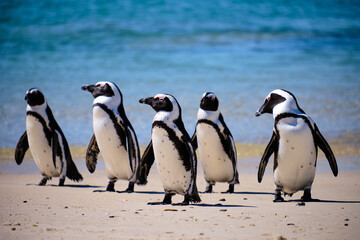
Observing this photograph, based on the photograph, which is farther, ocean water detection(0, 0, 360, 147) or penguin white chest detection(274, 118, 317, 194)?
ocean water detection(0, 0, 360, 147)

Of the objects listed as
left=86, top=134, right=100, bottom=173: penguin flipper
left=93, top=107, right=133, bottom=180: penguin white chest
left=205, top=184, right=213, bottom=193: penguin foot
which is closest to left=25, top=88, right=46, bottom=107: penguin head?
left=86, top=134, right=100, bottom=173: penguin flipper

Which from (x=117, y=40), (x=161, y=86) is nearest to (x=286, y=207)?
(x=161, y=86)

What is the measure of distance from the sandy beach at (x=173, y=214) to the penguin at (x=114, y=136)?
22 centimetres

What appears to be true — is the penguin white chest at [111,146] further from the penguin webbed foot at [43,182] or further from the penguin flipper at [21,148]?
the penguin flipper at [21,148]

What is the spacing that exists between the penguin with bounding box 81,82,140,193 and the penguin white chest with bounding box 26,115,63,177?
2.16 ft

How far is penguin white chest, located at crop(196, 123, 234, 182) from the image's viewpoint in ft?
21.3

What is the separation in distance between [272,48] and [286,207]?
21.0 m

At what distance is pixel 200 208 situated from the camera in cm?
526

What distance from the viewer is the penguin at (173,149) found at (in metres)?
5.49

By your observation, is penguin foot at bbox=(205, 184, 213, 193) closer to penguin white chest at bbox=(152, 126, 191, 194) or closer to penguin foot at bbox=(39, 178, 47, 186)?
penguin white chest at bbox=(152, 126, 191, 194)

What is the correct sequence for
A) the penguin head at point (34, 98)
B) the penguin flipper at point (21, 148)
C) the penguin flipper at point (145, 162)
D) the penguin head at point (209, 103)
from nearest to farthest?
the penguin flipper at point (145, 162)
the penguin head at point (209, 103)
the penguin head at point (34, 98)
the penguin flipper at point (21, 148)

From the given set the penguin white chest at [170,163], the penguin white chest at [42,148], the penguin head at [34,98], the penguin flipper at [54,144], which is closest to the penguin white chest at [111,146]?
the penguin flipper at [54,144]

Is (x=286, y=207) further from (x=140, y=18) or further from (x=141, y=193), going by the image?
(x=140, y=18)

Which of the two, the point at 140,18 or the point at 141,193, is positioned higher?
the point at 140,18
